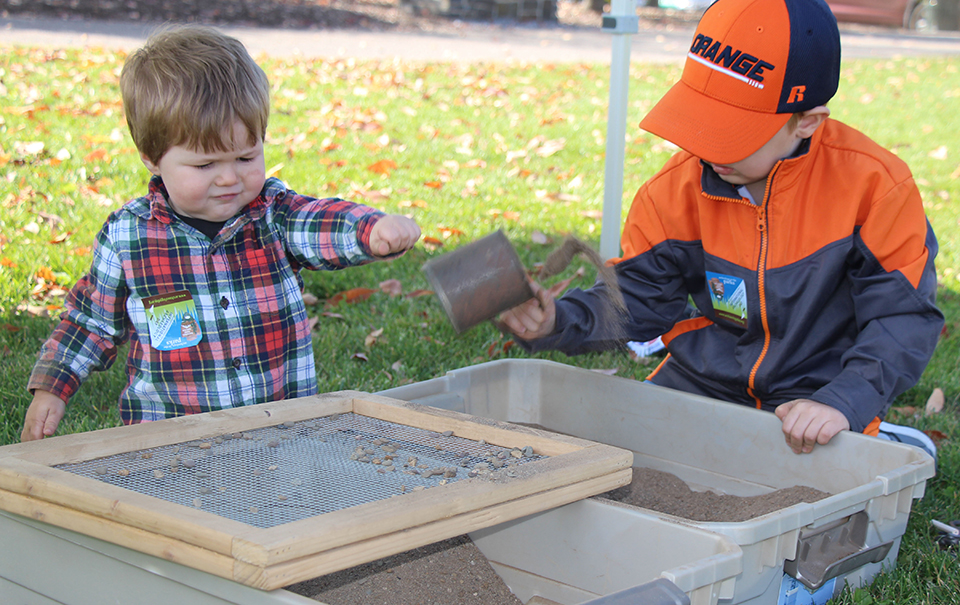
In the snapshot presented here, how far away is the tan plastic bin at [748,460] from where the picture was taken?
1.58 m

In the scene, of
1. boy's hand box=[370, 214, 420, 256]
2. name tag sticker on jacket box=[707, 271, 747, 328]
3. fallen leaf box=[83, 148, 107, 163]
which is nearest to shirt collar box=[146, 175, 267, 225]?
boy's hand box=[370, 214, 420, 256]

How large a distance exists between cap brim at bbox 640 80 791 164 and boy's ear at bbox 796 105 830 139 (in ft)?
0.24

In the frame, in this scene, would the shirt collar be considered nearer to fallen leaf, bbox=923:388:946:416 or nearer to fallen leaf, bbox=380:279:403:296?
fallen leaf, bbox=380:279:403:296

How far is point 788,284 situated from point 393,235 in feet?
3.20

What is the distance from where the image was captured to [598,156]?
5680 mm

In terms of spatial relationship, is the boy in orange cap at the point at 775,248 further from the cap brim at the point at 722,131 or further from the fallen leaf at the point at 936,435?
the fallen leaf at the point at 936,435

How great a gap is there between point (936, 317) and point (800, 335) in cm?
30

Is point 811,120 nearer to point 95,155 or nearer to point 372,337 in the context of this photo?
point 372,337

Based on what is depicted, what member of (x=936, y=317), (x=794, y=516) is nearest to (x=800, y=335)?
(x=936, y=317)

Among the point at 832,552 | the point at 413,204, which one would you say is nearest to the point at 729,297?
the point at 832,552

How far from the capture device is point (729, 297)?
2287mm

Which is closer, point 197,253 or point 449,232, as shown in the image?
point 197,253

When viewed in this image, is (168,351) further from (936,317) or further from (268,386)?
(936,317)

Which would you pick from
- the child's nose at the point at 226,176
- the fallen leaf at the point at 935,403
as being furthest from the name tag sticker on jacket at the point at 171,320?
the fallen leaf at the point at 935,403
